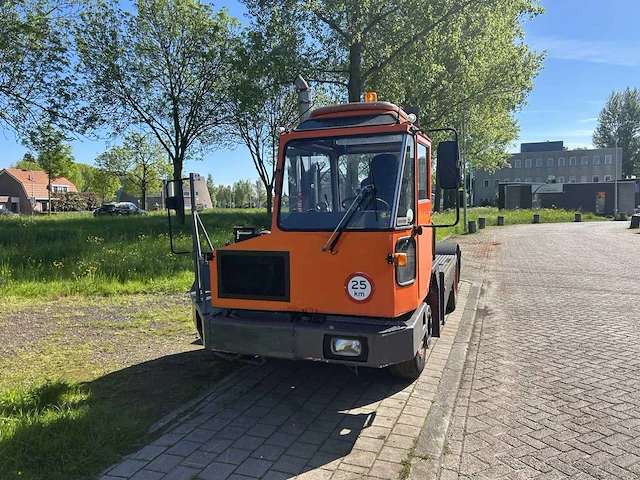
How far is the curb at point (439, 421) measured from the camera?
334 centimetres

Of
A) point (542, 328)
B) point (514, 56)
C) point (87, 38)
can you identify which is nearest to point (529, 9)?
point (514, 56)

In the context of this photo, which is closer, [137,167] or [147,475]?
[147,475]

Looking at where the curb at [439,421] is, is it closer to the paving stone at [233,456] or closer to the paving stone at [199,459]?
the paving stone at [233,456]

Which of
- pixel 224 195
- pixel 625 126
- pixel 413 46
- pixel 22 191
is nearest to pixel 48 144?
pixel 413 46

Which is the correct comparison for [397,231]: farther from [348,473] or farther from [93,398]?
[93,398]

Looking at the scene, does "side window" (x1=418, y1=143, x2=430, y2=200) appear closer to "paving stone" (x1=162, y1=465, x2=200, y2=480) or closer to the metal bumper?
the metal bumper

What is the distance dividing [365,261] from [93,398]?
2856 millimetres

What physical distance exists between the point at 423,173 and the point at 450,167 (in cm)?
62

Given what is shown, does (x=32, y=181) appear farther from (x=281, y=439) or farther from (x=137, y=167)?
(x=281, y=439)

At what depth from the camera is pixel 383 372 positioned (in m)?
5.24

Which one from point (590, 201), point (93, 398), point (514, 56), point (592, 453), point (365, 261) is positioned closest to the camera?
point (592, 453)

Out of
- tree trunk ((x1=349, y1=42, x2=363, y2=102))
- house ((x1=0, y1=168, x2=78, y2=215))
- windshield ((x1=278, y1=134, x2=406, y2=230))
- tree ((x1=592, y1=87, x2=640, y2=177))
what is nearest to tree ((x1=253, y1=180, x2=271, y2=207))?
windshield ((x1=278, y1=134, x2=406, y2=230))

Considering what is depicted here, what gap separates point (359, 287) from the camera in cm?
393

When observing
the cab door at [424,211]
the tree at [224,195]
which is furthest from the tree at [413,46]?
the tree at [224,195]
